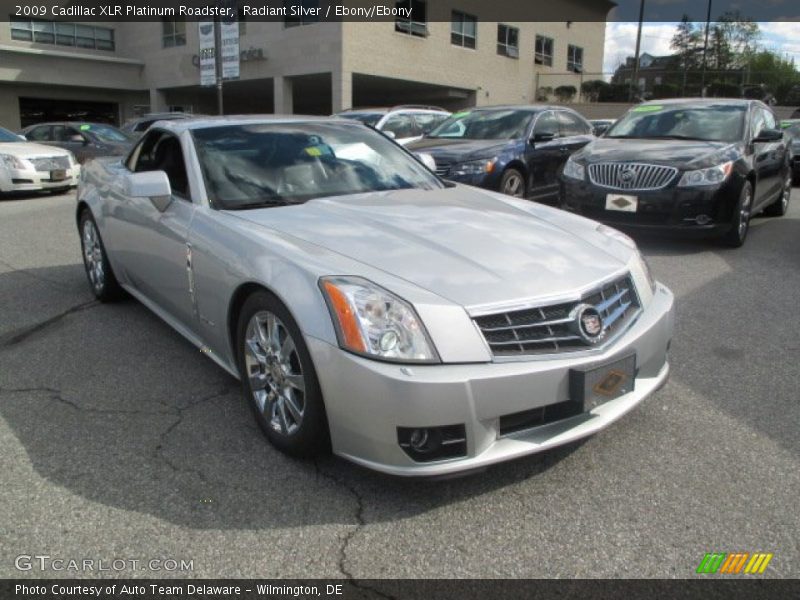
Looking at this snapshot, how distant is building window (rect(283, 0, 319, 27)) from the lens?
2844 centimetres

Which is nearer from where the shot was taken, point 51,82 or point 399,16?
point 399,16

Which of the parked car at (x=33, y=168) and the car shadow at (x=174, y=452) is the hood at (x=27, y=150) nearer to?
the parked car at (x=33, y=168)

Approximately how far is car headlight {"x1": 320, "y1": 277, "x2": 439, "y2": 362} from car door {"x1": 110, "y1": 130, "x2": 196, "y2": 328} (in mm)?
1361

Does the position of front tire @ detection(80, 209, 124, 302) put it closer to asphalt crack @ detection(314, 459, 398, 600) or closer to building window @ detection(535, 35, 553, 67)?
asphalt crack @ detection(314, 459, 398, 600)

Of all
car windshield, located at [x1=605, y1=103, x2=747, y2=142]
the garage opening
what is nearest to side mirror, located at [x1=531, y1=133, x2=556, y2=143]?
car windshield, located at [x1=605, y1=103, x2=747, y2=142]

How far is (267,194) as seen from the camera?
12.0 ft

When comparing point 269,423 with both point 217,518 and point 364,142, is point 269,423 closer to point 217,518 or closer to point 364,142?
point 217,518

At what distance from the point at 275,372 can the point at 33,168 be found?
1172 cm

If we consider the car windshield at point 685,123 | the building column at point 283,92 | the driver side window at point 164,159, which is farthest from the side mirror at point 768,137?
the building column at point 283,92

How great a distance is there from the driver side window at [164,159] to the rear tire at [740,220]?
18.6 feet

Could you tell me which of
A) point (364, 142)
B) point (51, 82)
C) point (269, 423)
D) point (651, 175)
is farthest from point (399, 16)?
point (269, 423)

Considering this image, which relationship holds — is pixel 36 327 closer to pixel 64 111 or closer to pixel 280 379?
pixel 280 379

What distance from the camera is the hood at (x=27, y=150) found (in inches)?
494
